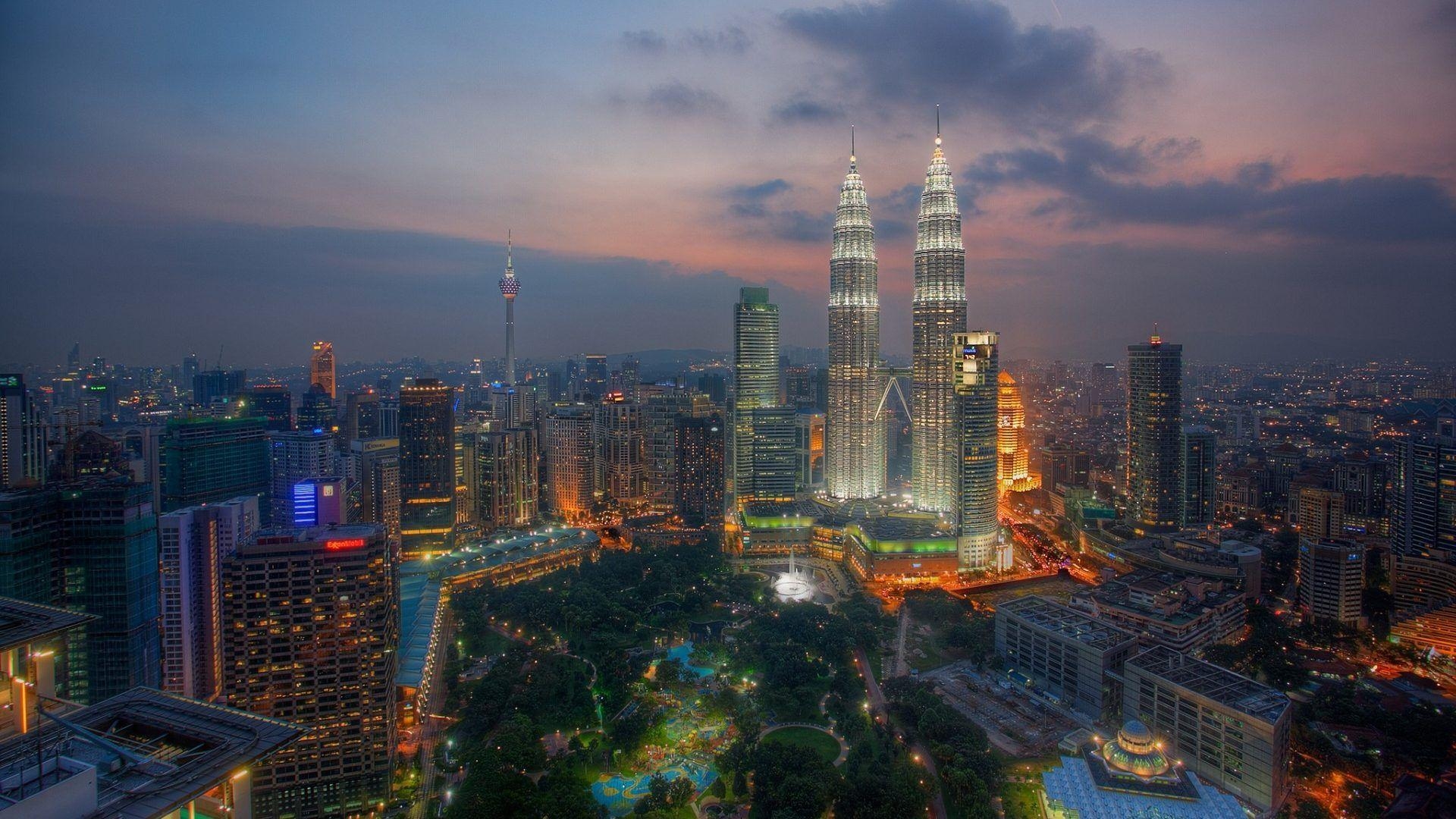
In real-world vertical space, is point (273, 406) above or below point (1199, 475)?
above

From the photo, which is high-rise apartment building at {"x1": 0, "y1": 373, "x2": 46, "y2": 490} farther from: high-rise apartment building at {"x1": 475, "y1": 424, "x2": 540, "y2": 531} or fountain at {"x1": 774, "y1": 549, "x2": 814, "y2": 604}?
fountain at {"x1": 774, "y1": 549, "x2": 814, "y2": 604}

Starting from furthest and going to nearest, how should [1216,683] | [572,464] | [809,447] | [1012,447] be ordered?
1. [809,447]
2. [1012,447]
3. [572,464]
4. [1216,683]

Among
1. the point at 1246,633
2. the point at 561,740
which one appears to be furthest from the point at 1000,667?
the point at 561,740

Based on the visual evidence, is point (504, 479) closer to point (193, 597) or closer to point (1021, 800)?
point (193, 597)

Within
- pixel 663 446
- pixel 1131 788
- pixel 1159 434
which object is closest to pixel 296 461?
pixel 663 446

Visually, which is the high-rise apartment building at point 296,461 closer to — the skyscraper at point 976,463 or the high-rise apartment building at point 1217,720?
the skyscraper at point 976,463

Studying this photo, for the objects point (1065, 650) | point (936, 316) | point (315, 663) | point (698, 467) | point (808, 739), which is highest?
point (936, 316)
